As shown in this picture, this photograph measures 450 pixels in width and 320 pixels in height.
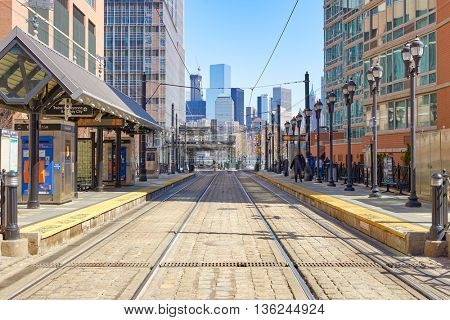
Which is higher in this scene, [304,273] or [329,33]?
[329,33]

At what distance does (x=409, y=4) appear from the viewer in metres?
31.7

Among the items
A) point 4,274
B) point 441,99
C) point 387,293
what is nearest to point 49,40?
point 441,99

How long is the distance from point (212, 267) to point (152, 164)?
36.8 meters

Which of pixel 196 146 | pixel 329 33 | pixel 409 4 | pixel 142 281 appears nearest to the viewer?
pixel 142 281

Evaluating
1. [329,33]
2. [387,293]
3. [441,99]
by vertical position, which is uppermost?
[329,33]

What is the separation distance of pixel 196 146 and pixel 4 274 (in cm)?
9427

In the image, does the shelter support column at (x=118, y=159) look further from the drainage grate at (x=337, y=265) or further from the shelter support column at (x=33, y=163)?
the drainage grate at (x=337, y=265)

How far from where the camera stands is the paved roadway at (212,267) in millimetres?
7262

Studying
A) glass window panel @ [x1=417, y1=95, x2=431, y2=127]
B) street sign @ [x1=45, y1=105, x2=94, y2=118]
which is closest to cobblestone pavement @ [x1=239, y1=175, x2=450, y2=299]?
street sign @ [x1=45, y1=105, x2=94, y2=118]

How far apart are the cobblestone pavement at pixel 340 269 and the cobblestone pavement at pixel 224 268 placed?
0.35m

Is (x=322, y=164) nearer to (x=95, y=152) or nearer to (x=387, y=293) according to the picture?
(x=95, y=152)

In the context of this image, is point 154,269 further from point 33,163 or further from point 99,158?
point 99,158

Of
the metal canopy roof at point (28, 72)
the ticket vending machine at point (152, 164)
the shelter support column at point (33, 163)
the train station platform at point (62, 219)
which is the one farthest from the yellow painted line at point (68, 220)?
the ticket vending machine at point (152, 164)

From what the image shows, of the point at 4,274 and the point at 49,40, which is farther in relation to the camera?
the point at 49,40
